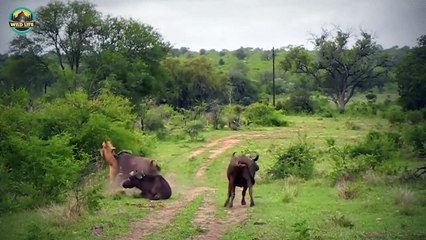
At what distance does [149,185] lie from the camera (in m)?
15.0

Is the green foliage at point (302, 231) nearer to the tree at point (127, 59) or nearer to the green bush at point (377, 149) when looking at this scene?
the green bush at point (377, 149)

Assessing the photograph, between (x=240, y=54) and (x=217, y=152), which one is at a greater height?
(x=240, y=54)

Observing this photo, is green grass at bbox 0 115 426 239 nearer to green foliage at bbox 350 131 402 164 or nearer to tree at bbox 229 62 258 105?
green foliage at bbox 350 131 402 164

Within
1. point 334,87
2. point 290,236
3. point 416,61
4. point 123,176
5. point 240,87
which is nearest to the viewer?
point 290,236

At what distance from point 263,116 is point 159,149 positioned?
1508cm

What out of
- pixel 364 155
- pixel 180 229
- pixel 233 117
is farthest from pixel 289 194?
pixel 233 117

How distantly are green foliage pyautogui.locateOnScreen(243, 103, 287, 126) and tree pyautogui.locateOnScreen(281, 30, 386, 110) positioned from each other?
48.1 ft

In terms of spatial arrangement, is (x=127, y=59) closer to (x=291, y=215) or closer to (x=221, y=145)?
(x=221, y=145)

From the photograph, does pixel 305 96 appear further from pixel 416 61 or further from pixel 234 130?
pixel 416 61

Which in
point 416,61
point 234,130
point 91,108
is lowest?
point 234,130

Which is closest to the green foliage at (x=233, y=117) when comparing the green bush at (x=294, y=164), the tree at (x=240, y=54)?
the green bush at (x=294, y=164)

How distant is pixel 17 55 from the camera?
94.1ft

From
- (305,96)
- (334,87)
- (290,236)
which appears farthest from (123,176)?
(334,87)

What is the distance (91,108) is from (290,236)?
1268 centimetres
